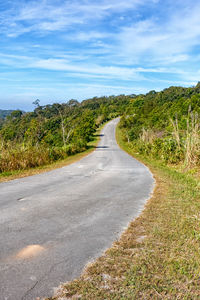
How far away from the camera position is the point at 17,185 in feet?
28.1

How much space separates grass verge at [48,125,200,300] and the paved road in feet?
0.76

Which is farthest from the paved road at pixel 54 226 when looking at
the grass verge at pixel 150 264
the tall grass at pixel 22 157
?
the tall grass at pixel 22 157

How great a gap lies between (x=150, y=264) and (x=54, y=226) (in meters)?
1.99

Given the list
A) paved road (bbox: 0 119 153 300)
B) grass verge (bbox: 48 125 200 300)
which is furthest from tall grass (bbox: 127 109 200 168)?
grass verge (bbox: 48 125 200 300)

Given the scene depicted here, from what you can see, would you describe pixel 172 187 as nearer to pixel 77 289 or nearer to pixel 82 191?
pixel 82 191

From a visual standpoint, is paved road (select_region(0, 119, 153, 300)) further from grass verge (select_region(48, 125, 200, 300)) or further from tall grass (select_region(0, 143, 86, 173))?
tall grass (select_region(0, 143, 86, 173))

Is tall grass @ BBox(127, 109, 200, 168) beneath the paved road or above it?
above

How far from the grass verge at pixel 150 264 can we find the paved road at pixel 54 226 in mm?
232

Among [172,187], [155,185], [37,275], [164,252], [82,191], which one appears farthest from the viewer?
[155,185]

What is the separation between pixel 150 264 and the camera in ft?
11.4

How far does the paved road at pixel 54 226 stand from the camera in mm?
3205

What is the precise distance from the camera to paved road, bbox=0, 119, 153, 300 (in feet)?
10.5

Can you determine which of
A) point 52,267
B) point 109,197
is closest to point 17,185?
point 109,197

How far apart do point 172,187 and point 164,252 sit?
485 centimetres
